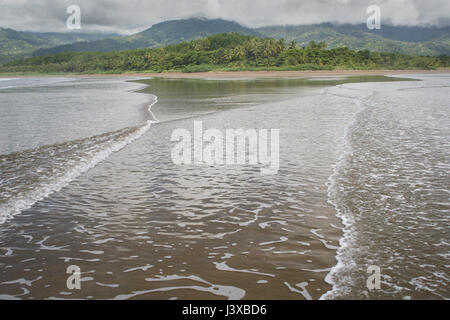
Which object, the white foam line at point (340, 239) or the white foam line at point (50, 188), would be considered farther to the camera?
the white foam line at point (50, 188)

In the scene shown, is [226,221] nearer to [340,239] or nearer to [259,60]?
[340,239]

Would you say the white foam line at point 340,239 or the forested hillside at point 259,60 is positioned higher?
the forested hillside at point 259,60

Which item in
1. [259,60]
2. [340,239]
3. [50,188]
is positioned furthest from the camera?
[259,60]

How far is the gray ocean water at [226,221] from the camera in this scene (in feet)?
14.6

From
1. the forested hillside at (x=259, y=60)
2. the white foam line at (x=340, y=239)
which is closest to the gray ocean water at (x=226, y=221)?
the white foam line at (x=340, y=239)

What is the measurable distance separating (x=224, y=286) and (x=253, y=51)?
14137 centimetres

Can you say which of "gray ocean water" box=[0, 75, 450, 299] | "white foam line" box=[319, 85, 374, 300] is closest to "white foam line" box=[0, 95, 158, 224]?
"gray ocean water" box=[0, 75, 450, 299]

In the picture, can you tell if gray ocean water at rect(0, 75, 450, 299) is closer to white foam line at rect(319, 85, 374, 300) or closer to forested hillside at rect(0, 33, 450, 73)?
white foam line at rect(319, 85, 374, 300)

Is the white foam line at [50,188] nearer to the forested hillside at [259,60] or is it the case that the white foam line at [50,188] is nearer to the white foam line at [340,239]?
the white foam line at [340,239]

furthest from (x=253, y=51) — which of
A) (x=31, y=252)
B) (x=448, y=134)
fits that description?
(x=31, y=252)

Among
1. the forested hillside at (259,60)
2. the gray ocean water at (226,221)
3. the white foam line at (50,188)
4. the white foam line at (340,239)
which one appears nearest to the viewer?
the white foam line at (340,239)

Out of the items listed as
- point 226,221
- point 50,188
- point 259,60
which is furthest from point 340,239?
point 259,60

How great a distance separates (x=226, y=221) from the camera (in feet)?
20.8

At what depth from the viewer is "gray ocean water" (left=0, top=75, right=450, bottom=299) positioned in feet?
14.6
